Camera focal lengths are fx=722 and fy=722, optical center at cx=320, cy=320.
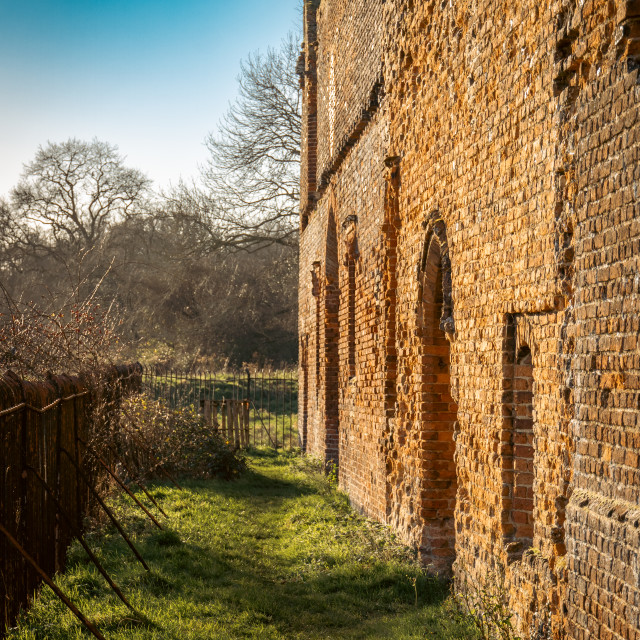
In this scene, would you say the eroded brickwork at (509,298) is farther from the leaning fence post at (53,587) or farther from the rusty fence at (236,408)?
the rusty fence at (236,408)

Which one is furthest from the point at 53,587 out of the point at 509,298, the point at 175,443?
the point at 175,443

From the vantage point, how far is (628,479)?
125 inches

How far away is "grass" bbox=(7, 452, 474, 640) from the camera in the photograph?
5.26 meters

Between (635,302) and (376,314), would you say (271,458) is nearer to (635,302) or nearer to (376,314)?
(376,314)

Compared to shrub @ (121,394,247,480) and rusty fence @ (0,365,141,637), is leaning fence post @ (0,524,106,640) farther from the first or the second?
shrub @ (121,394,247,480)

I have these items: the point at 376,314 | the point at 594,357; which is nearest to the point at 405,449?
the point at 376,314

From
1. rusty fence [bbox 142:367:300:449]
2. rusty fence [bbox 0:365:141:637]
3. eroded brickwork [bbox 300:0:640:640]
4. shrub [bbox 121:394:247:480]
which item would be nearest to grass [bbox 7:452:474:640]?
rusty fence [bbox 0:365:141:637]

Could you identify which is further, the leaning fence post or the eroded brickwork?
the leaning fence post

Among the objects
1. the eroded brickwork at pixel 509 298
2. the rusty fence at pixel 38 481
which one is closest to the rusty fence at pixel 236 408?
the rusty fence at pixel 38 481

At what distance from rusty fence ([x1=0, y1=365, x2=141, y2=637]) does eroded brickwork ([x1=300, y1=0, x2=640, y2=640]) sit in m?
2.81

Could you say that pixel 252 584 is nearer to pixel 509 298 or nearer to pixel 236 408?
pixel 509 298

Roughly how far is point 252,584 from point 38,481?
211 centimetres

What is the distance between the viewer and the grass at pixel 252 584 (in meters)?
5.26

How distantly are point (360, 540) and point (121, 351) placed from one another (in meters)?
5.61
